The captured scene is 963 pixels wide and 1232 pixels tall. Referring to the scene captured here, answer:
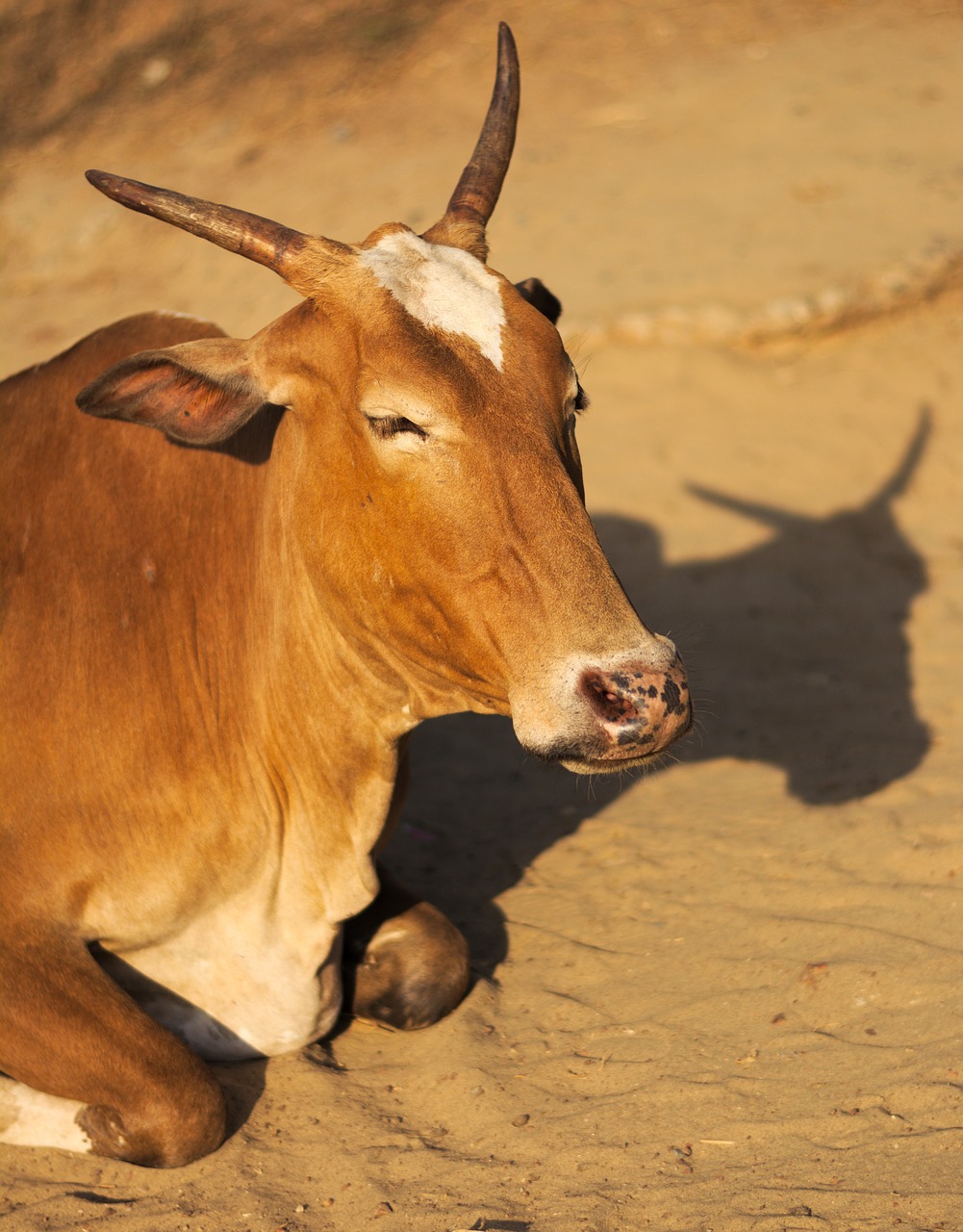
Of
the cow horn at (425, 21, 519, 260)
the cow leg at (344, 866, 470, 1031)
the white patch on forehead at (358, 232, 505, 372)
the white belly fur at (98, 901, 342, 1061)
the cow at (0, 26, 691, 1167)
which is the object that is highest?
the white patch on forehead at (358, 232, 505, 372)

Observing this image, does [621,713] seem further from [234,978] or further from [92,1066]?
[92,1066]

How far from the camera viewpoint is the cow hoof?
13.0 feet

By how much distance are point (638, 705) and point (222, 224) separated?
60.5 inches

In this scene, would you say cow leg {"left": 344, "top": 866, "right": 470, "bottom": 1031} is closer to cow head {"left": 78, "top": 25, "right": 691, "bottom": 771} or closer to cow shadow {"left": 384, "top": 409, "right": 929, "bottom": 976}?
cow shadow {"left": 384, "top": 409, "right": 929, "bottom": 976}

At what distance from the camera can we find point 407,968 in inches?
156

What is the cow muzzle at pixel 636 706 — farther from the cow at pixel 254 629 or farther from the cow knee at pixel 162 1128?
the cow knee at pixel 162 1128

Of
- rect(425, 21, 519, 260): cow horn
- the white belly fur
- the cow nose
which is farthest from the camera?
the white belly fur

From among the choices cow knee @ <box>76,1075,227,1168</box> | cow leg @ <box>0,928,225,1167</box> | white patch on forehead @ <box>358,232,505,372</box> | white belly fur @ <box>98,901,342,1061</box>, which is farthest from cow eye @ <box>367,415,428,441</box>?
A: cow knee @ <box>76,1075,227,1168</box>

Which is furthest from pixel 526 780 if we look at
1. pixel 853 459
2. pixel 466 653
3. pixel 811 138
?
pixel 811 138

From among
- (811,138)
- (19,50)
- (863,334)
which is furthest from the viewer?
(19,50)

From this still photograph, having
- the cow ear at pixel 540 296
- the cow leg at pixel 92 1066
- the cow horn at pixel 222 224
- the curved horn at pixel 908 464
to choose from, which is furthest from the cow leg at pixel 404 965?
the curved horn at pixel 908 464

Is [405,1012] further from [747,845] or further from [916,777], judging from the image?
[916,777]

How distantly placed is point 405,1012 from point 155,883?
849mm

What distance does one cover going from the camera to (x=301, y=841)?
3736 millimetres
